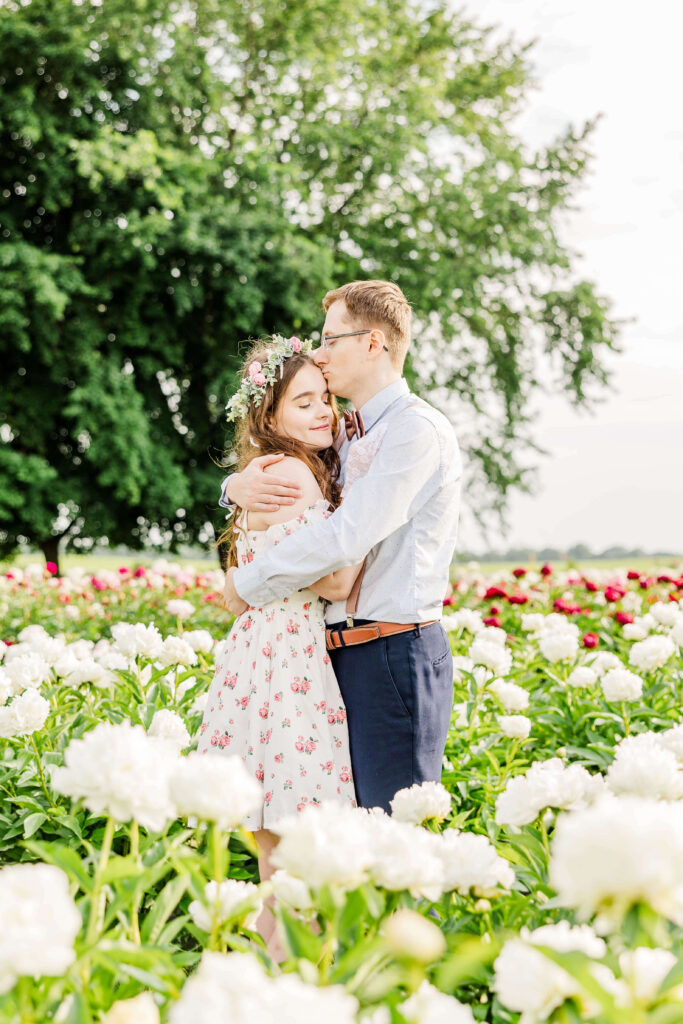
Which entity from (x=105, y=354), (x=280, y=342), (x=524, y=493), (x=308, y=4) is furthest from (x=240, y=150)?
(x=280, y=342)

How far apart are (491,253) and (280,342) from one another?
558 inches

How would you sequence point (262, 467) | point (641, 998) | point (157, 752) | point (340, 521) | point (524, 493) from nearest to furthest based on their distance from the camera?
point (641, 998) < point (157, 752) < point (340, 521) < point (262, 467) < point (524, 493)

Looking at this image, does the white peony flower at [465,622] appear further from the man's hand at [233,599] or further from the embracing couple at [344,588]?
the man's hand at [233,599]

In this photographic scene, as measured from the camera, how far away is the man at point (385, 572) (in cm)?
261

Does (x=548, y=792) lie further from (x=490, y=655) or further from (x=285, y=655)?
(x=490, y=655)

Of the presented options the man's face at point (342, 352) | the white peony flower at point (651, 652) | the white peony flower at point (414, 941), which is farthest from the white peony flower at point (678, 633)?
the white peony flower at point (414, 941)

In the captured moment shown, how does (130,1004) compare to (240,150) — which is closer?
(130,1004)

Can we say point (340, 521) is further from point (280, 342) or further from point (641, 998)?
point (641, 998)

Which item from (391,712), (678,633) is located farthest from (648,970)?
(678,633)

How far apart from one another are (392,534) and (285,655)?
0.49 m

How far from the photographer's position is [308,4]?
609 inches

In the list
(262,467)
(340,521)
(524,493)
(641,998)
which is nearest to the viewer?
(641,998)

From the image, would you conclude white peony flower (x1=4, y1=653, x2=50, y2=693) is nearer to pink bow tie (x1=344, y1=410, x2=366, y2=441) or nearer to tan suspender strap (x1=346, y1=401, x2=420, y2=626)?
tan suspender strap (x1=346, y1=401, x2=420, y2=626)

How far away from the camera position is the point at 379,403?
9.67 feet
